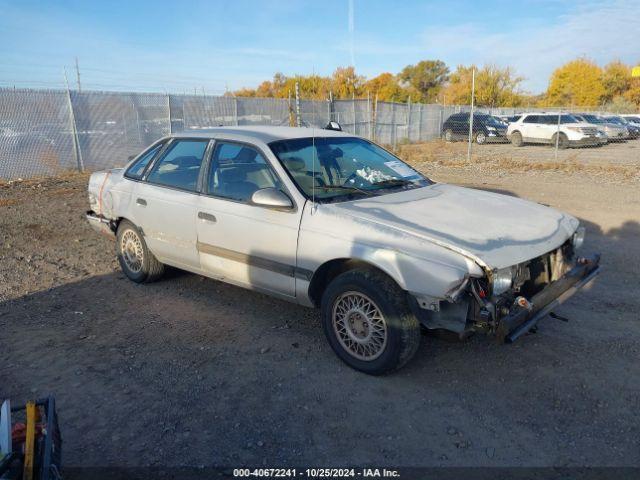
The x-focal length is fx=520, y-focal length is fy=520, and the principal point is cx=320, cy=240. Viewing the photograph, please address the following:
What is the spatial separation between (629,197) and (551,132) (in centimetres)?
1328

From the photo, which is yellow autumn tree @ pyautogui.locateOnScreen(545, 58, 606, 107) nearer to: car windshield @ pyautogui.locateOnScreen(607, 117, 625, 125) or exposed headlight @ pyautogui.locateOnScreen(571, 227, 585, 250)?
car windshield @ pyautogui.locateOnScreen(607, 117, 625, 125)

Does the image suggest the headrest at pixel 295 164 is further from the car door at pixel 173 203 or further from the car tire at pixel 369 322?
the car tire at pixel 369 322

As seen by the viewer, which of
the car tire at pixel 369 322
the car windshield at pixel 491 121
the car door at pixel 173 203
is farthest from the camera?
the car windshield at pixel 491 121

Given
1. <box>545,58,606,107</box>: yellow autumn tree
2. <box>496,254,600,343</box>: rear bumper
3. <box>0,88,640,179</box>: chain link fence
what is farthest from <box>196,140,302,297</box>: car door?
<box>545,58,606,107</box>: yellow autumn tree

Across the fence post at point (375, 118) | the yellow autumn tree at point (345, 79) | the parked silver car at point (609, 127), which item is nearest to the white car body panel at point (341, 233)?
the yellow autumn tree at point (345, 79)

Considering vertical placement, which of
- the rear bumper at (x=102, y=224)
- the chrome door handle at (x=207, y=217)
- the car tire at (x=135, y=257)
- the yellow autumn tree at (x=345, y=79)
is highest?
the yellow autumn tree at (x=345, y=79)

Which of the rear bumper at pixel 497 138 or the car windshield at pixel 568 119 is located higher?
the car windshield at pixel 568 119

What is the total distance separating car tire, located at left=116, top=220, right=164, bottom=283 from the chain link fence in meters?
4.39

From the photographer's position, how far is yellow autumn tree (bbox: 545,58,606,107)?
49344 millimetres

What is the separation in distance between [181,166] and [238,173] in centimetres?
81

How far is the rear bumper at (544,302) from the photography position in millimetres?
3109

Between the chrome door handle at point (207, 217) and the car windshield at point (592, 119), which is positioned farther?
the car windshield at point (592, 119)

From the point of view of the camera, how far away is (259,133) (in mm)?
4598

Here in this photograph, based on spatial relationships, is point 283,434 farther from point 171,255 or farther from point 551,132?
point 551,132
